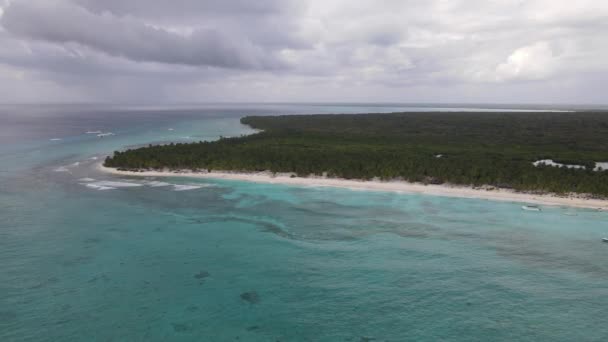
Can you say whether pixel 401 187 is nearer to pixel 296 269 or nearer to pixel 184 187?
pixel 296 269

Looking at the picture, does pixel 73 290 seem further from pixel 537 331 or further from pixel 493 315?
pixel 537 331

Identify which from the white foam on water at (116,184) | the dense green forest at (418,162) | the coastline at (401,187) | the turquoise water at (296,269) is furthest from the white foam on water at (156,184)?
the dense green forest at (418,162)

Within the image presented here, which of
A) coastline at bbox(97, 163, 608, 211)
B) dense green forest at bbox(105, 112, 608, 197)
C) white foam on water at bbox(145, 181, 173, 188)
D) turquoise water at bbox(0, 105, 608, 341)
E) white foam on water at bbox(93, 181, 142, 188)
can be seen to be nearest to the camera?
turquoise water at bbox(0, 105, 608, 341)

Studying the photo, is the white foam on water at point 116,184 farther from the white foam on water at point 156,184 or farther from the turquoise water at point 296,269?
the turquoise water at point 296,269

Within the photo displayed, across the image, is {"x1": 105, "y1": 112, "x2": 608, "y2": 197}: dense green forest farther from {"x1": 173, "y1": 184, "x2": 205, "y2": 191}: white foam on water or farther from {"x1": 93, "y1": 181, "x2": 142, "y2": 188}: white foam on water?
{"x1": 173, "y1": 184, "x2": 205, "y2": 191}: white foam on water

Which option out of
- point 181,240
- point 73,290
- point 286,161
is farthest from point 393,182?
point 73,290

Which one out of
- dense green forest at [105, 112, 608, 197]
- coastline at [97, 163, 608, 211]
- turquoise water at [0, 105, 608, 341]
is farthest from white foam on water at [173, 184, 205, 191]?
dense green forest at [105, 112, 608, 197]

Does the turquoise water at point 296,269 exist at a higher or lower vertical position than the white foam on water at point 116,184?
lower

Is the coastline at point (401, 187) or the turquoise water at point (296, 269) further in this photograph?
the coastline at point (401, 187)
